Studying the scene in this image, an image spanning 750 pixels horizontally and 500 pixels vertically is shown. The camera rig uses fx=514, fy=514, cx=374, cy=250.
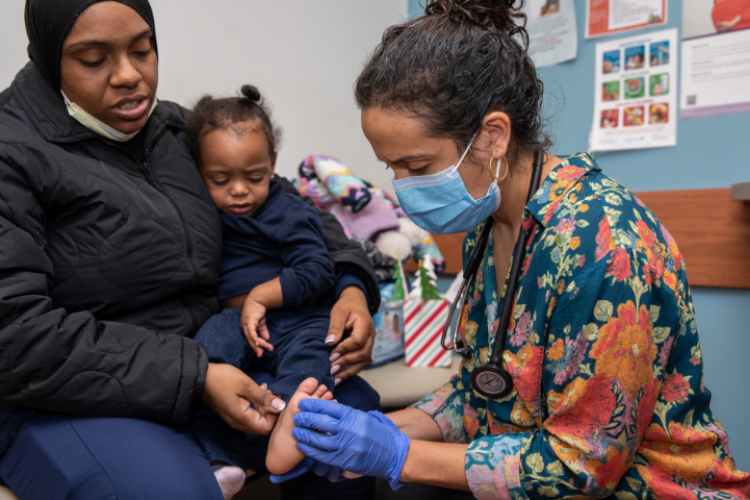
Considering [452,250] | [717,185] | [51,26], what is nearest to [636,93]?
[717,185]

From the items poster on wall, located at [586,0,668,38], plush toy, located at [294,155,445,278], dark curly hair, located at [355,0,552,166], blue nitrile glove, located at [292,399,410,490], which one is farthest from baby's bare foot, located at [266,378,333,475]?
poster on wall, located at [586,0,668,38]

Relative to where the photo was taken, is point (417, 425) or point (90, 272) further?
point (417, 425)

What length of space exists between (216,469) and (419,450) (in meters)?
0.42

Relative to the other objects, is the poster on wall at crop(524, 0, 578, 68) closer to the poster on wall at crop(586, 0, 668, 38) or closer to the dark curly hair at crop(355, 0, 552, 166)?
the poster on wall at crop(586, 0, 668, 38)

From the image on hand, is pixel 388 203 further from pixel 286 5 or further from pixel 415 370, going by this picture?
pixel 286 5

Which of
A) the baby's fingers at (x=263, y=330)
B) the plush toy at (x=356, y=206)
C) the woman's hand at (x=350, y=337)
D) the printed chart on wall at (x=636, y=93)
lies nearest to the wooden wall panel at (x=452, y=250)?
the plush toy at (x=356, y=206)

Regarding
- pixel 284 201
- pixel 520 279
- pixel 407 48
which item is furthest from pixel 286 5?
pixel 520 279

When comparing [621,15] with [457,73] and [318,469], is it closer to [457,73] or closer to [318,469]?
[457,73]

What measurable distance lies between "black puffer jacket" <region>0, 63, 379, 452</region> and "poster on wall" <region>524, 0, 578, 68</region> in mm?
1766

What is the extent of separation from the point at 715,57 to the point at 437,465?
1.86 meters

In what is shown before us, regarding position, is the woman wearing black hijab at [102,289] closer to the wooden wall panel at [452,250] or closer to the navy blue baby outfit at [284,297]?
the navy blue baby outfit at [284,297]

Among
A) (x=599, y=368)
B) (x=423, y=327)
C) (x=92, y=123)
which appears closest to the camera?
(x=599, y=368)

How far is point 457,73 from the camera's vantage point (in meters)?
0.92

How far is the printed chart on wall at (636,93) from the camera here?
2.03 m
